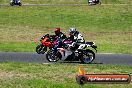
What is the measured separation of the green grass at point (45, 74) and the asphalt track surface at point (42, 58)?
1.99 meters

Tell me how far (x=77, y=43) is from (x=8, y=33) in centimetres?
1771

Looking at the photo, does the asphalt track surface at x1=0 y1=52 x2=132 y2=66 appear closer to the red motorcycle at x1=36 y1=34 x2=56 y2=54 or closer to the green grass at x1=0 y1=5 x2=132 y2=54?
the red motorcycle at x1=36 y1=34 x2=56 y2=54

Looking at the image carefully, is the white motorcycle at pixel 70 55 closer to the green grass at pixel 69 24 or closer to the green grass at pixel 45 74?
the green grass at pixel 45 74

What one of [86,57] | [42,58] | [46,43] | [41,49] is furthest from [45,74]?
[41,49]

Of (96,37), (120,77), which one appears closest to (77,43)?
(120,77)

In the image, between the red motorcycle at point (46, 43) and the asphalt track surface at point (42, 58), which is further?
the red motorcycle at point (46, 43)

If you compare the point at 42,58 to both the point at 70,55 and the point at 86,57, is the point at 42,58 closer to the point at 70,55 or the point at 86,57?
the point at 70,55

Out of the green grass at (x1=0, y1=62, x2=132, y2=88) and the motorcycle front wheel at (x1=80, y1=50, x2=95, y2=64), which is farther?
the motorcycle front wheel at (x1=80, y1=50, x2=95, y2=64)

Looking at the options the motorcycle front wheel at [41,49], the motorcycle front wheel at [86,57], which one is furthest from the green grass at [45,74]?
the motorcycle front wheel at [41,49]

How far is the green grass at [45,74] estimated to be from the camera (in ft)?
51.2

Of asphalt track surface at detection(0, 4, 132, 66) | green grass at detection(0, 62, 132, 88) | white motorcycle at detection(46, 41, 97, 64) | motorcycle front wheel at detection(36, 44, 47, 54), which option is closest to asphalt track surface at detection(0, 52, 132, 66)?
asphalt track surface at detection(0, 4, 132, 66)

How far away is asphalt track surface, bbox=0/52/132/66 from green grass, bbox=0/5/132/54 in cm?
220

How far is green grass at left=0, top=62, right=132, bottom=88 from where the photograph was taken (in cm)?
1561

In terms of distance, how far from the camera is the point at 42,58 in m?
25.0
